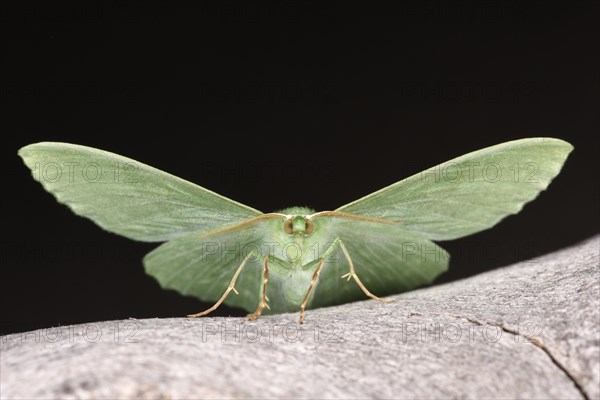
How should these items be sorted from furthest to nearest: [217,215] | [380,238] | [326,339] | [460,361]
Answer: [380,238], [217,215], [326,339], [460,361]

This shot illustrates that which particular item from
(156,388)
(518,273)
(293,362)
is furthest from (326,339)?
(518,273)

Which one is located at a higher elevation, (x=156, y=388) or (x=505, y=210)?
(x=505, y=210)

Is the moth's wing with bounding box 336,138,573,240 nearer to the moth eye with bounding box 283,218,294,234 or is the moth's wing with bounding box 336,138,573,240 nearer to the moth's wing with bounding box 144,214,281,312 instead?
the moth eye with bounding box 283,218,294,234

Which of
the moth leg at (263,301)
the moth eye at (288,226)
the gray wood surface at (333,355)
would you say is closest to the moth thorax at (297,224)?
the moth eye at (288,226)

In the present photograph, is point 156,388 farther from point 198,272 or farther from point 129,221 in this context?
point 198,272

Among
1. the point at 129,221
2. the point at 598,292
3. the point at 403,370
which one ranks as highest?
the point at 129,221

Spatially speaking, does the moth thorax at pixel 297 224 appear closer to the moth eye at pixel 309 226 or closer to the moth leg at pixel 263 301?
the moth eye at pixel 309 226

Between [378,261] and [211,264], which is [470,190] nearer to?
[378,261]

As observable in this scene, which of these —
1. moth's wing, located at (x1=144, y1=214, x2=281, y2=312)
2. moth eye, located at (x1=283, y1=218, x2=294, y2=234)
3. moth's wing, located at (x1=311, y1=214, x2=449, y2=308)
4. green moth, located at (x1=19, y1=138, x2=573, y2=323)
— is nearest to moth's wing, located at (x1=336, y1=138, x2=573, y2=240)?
green moth, located at (x1=19, y1=138, x2=573, y2=323)
